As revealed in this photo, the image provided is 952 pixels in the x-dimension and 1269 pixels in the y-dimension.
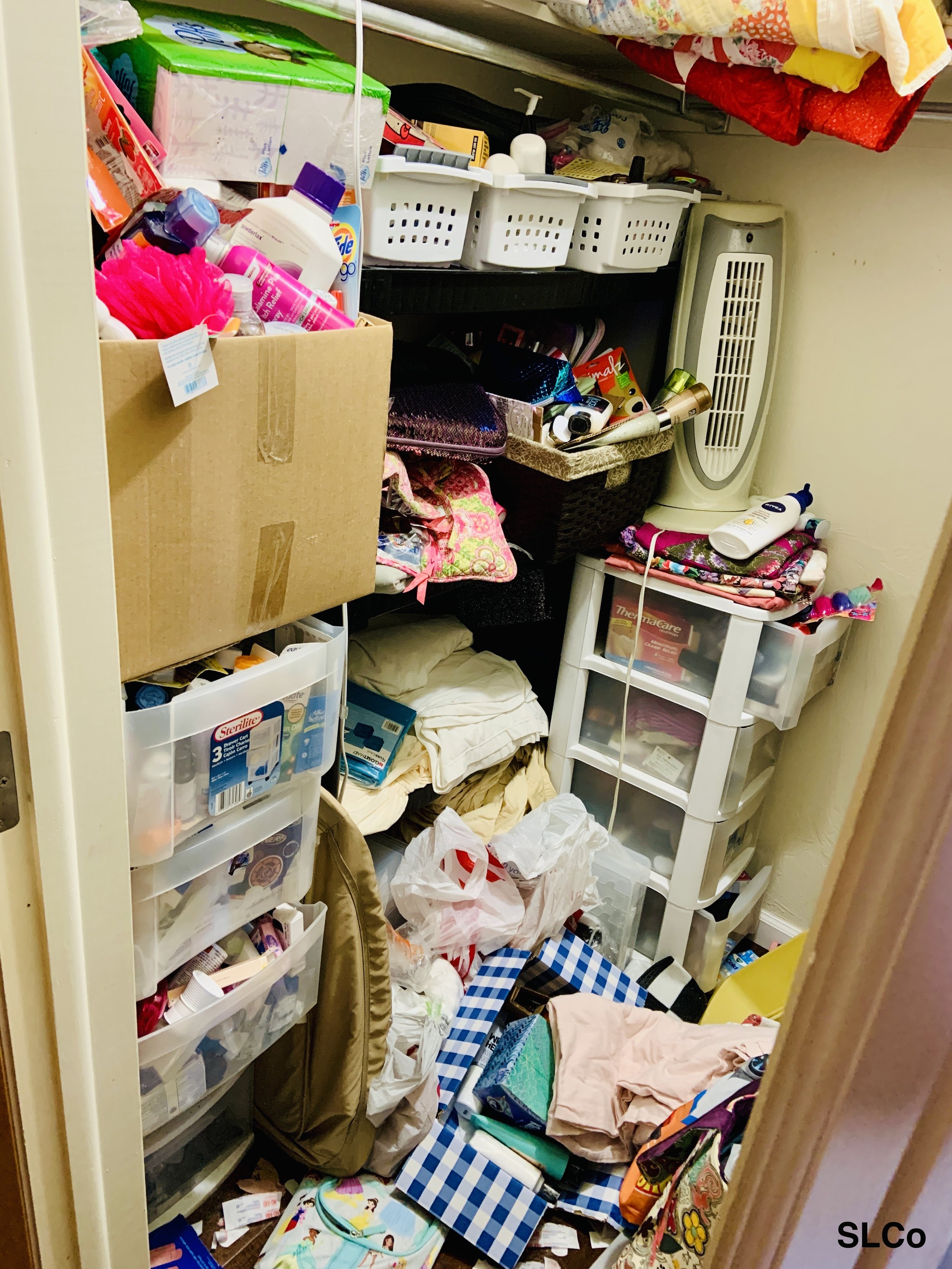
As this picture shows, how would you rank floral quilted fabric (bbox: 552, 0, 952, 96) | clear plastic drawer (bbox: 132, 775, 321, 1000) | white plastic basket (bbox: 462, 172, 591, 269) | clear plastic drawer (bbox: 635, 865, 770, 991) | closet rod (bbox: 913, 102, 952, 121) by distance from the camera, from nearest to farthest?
clear plastic drawer (bbox: 132, 775, 321, 1000) → floral quilted fabric (bbox: 552, 0, 952, 96) → white plastic basket (bbox: 462, 172, 591, 269) → closet rod (bbox: 913, 102, 952, 121) → clear plastic drawer (bbox: 635, 865, 770, 991)

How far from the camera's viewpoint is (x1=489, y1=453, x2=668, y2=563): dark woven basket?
143 centimetres

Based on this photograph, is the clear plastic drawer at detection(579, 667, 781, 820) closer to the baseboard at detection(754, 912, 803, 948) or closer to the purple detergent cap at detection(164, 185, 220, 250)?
the baseboard at detection(754, 912, 803, 948)

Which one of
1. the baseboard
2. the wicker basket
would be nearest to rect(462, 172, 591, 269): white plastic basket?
the wicker basket

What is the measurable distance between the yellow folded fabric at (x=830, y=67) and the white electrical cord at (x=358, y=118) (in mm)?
591

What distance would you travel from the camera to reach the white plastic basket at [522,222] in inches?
46.6

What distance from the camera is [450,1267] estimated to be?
1.28 m

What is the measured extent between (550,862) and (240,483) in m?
1.01

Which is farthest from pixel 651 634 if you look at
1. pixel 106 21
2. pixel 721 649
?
pixel 106 21

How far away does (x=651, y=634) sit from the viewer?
1.68m

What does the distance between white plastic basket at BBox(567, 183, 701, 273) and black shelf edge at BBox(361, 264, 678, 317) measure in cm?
3

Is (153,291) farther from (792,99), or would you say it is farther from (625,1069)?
(625,1069)

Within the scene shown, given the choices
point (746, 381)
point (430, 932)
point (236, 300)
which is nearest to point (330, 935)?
point (430, 932)

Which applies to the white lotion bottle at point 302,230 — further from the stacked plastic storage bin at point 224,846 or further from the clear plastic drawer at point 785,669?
the clear plastic drawer at point 785,669

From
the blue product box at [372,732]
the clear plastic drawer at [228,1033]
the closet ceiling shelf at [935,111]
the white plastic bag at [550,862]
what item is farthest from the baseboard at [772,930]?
the closet ceiling shelf at [935,111]
